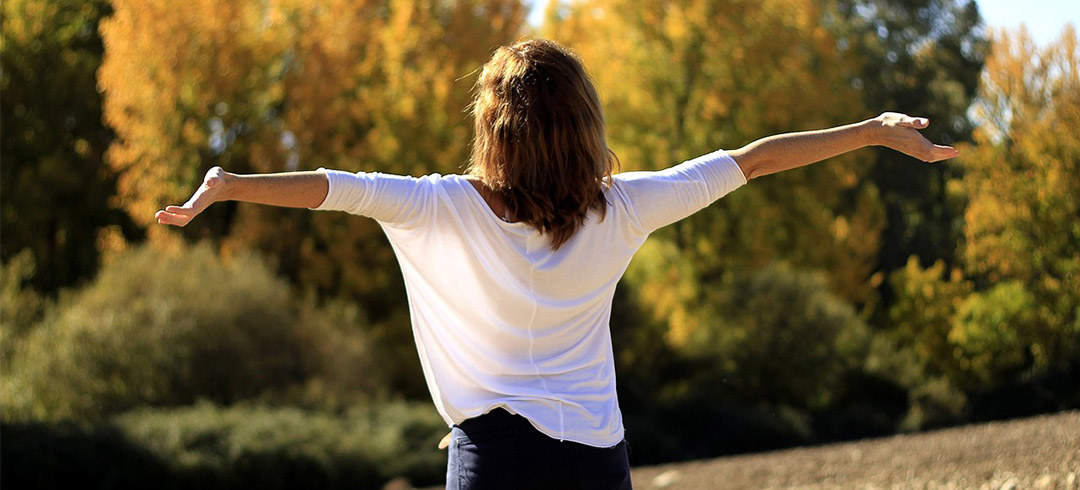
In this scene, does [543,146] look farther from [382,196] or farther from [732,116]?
[732,116]

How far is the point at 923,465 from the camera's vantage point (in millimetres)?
8586

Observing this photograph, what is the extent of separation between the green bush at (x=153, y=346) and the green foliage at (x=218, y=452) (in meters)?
0.63

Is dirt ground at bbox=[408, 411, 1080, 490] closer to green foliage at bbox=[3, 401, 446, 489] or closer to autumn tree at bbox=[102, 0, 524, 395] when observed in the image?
green foliage at bbox=[3, 401, 446, 489]

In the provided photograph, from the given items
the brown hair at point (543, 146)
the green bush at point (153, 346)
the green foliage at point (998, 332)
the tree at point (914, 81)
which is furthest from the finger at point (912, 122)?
the tree at point (914, 81)

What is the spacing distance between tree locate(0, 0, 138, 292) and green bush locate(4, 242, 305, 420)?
25.0 feet

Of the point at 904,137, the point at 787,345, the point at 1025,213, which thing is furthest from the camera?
the point at 787,345

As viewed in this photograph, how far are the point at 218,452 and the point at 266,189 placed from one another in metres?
11.0

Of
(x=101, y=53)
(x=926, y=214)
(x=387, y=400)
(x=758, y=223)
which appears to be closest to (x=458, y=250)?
(x=387, y=400)

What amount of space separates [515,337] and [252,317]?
1322 centimetres

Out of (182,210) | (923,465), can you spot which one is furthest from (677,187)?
(923,465)

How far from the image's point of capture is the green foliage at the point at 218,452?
39.2 feet

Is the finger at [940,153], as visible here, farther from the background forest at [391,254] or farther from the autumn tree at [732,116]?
the autumn tree at [732,116]

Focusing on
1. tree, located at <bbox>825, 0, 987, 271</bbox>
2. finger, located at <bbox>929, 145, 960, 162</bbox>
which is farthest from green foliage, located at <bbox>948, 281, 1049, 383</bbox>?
finger, located at <bbox>929, 145, 960, 162</bbox>

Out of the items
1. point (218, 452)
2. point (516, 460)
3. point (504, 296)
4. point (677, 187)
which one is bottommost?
point (218, 452)
